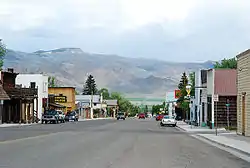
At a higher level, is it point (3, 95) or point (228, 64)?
point (228, 64)

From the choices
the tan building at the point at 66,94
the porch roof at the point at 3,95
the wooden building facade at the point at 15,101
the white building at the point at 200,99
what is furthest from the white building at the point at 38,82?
the white building at the point at 200,99

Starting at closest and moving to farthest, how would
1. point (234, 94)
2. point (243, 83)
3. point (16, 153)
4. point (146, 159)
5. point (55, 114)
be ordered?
point (146, 159), point (16, 153), point (243, 83), point (234, 94), point (55, 114)

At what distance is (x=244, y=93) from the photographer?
125ft

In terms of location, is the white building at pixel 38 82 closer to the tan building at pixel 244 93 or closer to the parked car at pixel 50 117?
the parked car at pixel 50 117

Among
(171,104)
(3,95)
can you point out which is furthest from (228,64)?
(171,104)

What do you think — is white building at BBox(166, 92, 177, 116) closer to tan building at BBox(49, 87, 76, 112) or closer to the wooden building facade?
tan building at BBox(49, 87, 76, 112)

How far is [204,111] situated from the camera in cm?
6350

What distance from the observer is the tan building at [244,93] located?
121ft

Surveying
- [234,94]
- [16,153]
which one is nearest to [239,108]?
[234,94]

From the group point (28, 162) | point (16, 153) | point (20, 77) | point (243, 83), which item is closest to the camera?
point (28, 162)

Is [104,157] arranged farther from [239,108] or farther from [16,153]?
[239,108]

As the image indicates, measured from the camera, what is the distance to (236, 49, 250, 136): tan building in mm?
37031

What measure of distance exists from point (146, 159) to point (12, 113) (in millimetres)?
58545

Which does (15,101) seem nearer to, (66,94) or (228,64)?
(228,64)
